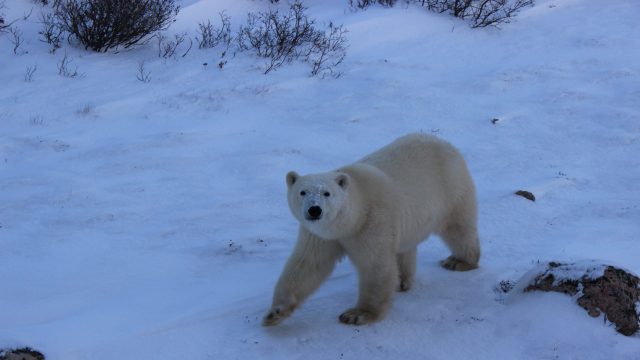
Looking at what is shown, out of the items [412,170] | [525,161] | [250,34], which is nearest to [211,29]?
[250,34]

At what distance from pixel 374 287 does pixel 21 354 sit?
5.32ft

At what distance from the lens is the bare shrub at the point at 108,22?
830 centimetres

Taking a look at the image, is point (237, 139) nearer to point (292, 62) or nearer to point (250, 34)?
point (292, 62)

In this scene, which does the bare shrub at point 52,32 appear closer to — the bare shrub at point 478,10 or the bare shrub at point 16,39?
the bare shrub at point 16,39

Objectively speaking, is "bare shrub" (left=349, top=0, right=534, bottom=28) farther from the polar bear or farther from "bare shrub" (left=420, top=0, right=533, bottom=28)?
the polar bear

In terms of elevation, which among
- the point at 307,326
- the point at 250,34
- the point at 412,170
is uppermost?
the point at 250,34

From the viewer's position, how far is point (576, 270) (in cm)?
312

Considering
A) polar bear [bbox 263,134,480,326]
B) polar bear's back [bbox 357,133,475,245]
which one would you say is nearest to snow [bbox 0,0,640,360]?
polar bear [bbox 263,134,480,326]

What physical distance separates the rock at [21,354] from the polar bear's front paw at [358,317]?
1.39 meters

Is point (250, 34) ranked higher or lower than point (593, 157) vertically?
higher

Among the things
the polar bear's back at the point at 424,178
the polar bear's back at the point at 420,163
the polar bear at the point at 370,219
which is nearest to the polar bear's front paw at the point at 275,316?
the polar bear at the point at 370,219

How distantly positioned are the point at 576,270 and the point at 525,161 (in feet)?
10.0

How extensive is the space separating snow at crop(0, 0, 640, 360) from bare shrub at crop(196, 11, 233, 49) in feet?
0.64

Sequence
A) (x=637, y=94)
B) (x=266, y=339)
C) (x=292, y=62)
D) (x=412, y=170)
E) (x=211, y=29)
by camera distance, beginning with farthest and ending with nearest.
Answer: (x=211, y=29) < (x=292, y=62) < (x=637, y=94) < (x=412, y=170) < (x=266, y=339)
